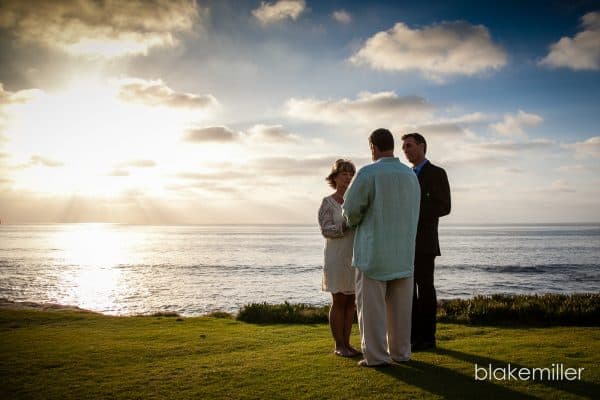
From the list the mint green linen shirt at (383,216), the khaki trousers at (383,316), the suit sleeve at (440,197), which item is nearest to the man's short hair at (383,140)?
the mint green linen shirt at (383,216)

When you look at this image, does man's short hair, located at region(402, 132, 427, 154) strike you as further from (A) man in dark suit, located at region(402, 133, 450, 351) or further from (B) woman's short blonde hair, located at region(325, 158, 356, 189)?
(B) woman's short blonde hair, located at region(325, 158, 356, 189)

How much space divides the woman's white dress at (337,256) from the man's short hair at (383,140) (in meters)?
1.08

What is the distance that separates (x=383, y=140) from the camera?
17.5 ft

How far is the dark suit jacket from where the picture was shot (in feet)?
20.4

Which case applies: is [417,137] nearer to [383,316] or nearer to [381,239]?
[381,239]

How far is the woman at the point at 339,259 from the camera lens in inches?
226

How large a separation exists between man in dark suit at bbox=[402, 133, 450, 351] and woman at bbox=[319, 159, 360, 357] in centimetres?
100

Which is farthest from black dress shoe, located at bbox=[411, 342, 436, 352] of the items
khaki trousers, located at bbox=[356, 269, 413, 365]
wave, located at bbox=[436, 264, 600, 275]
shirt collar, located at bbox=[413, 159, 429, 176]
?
wave, located at bbox=[436, 264, 600, 275]

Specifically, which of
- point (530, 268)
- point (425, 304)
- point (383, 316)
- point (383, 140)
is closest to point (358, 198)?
point (383, 140)

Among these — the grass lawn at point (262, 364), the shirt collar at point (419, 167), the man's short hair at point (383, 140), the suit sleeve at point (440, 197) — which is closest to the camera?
the grass lawn at point (262, 364)

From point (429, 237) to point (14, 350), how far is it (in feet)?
20.3

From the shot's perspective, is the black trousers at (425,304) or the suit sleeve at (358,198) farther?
the black trousers at (425,304)

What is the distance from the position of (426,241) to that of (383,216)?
1.39m

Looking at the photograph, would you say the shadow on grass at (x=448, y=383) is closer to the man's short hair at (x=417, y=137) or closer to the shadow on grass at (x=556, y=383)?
the shadow on grass at (x=556, y=383)
